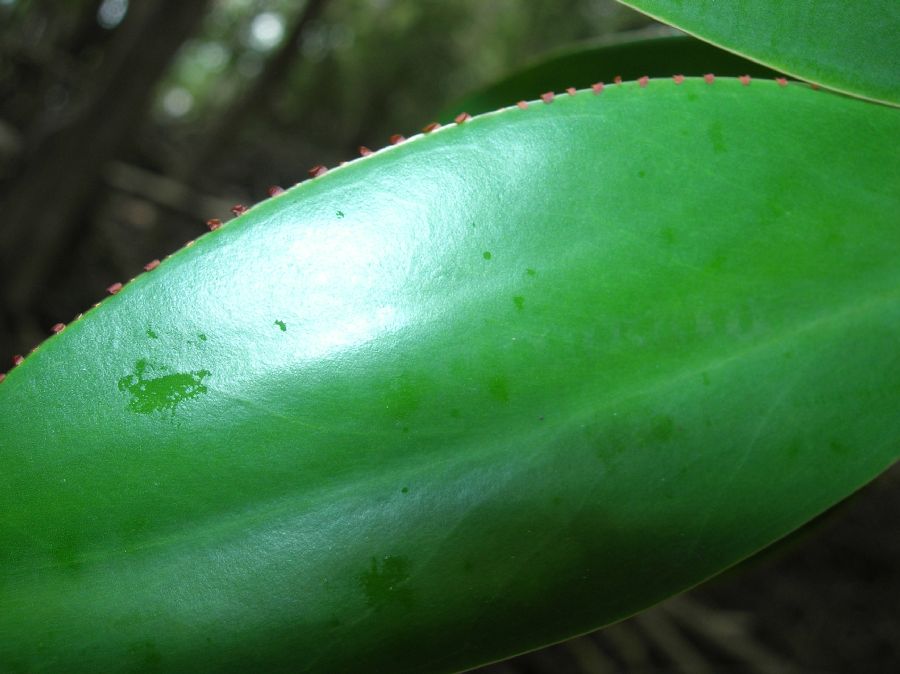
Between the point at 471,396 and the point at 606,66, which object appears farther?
the point at 606,66

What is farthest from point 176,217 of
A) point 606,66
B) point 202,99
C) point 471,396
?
point 202,99

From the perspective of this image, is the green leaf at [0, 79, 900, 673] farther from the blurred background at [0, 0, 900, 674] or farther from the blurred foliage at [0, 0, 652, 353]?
the blurred foliage at [0, 0, 652, 353]

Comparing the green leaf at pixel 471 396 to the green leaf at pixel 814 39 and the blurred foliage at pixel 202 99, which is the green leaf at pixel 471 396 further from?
the blurred foliage at pixel 202 99

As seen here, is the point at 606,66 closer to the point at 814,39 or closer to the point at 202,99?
the point at 814,39

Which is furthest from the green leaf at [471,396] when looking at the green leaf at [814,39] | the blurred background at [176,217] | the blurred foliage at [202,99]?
the blurred foliage at [202,99]

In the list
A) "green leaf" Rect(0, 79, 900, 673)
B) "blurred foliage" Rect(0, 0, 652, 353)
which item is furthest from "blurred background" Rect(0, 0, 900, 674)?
"green leaf" Rect(0, 79, 900, 673)
